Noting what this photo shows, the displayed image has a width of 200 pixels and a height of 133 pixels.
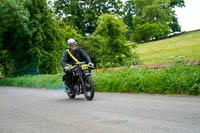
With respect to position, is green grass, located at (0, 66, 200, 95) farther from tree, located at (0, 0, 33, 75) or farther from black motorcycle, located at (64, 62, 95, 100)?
tree, located at (0, 0, 33, 75)

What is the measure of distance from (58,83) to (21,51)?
11.2 metres

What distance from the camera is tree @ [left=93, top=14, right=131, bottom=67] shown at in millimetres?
21641

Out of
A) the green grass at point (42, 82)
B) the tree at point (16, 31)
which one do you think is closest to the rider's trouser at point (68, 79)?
the green grass at point (42, 82)

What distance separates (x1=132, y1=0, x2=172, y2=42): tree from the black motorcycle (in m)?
54.9

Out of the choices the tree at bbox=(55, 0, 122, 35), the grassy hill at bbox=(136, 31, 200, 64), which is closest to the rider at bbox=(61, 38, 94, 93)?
the grassy hill at bbox=(136, 31, 200, 64)

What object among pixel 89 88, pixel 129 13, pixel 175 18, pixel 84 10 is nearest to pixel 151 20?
pixel 175 18

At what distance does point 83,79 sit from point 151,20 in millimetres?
60463

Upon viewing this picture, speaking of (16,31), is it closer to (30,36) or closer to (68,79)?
(30,36)

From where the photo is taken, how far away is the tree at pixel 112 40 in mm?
→ 21641

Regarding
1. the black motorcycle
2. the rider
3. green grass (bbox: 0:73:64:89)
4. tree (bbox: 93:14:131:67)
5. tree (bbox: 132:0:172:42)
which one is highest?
tree (bbox: 132:0:172:42)

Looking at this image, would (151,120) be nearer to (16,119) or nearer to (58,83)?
(16,119)

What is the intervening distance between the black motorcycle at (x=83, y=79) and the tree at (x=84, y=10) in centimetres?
4791

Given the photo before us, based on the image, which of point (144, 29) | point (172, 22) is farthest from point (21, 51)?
point (172, 22)

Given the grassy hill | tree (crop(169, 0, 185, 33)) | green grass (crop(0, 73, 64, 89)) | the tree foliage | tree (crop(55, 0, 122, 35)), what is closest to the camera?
green grass (crop(0, 73, 64, 89))
